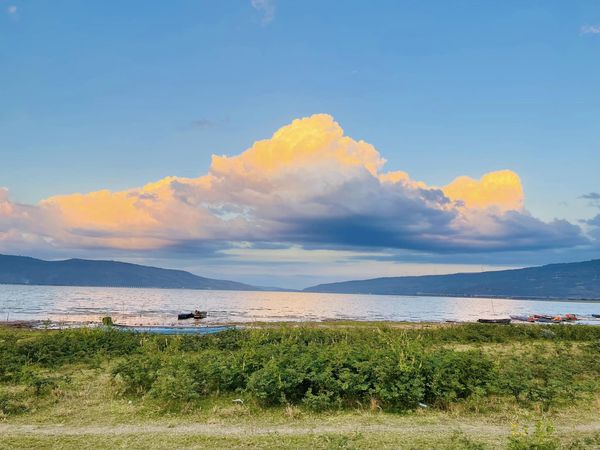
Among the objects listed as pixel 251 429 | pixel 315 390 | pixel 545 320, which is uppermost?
pixel 315 390

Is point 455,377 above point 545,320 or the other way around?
above

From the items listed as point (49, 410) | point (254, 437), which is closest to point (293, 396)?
point (254, 437)

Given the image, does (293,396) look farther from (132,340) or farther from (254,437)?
(132,340)

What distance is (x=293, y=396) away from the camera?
48.4 feet

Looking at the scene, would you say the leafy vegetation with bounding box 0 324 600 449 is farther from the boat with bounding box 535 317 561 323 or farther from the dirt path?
the boat with bounding box 535 317 561 323

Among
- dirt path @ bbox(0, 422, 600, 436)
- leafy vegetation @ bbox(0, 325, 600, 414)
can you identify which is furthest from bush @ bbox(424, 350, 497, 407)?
dirt path @ bbox(0, 422, 600, 436)

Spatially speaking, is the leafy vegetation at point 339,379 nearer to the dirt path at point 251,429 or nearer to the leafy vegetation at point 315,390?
the leafy vegetation at point 315,390

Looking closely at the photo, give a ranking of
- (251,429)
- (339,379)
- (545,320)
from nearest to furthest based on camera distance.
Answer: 1. (251,429)
2. (339,379)
3. (545,320)

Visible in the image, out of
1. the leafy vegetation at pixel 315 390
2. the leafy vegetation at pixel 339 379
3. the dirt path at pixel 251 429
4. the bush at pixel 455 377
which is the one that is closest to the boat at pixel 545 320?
the leafy vegetation at pixel 339 379

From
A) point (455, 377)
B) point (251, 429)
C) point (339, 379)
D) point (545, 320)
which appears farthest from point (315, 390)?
point (545, 320)

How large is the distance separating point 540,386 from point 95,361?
57.7 ft

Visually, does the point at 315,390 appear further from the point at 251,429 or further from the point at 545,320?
the point at 545,320

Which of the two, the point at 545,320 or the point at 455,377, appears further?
the point at 545,320

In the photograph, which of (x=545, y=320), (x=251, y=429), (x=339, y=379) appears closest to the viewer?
(x=251, y=429)
